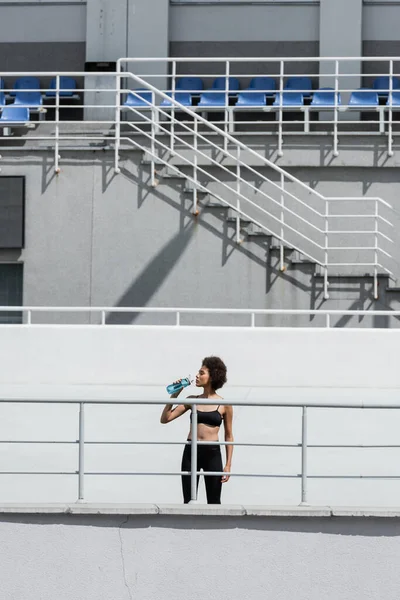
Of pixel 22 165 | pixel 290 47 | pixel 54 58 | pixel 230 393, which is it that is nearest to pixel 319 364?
pixel 230 393

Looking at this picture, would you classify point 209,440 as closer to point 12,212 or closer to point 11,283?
point 12,212

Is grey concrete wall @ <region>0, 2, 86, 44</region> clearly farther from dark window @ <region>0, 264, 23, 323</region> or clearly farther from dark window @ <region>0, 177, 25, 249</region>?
dark window @ <region>0, 177, 25, 249</region>

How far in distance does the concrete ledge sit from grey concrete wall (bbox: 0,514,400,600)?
0.04 metres

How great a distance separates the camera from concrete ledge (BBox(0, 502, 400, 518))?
7.04 meters

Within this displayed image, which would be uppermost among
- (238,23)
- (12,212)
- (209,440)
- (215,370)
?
(238,23)

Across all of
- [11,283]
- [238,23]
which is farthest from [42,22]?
[11,283]

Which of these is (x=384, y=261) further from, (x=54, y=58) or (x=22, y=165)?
(x=54, y=58)

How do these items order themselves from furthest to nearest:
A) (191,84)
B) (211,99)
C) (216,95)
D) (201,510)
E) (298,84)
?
(191,84) < (298,84) < (216,95) < (211,99) < (201,510)

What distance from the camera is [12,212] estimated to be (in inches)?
619

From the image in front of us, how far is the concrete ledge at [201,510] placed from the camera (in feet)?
23.1

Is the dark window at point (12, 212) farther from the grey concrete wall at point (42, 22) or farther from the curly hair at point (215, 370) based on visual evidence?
the curly hair at point (215, 370)

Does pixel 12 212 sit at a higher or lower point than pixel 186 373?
higher

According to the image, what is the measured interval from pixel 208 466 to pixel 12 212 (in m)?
8.88

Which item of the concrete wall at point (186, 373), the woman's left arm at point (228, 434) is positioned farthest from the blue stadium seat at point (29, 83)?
the woman's left arm at point (228, 434)
